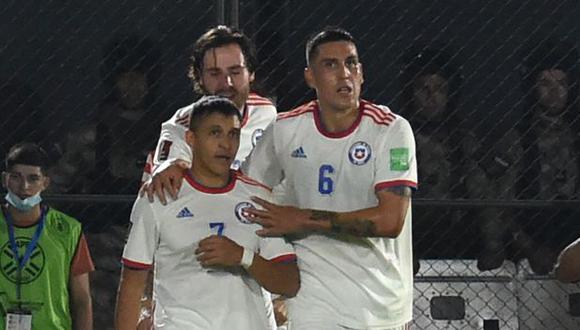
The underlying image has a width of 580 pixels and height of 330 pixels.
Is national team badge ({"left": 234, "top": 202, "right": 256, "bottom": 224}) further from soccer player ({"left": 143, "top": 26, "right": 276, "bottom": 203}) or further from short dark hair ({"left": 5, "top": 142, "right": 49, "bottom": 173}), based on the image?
short dark hair ({"left": 5, "top": 142, "right": 49, "bottom": 173})

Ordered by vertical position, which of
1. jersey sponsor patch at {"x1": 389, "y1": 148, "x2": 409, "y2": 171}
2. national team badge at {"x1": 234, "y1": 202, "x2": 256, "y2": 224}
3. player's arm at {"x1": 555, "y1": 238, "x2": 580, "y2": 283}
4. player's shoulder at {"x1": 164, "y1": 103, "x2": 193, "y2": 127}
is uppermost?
player's shoulder at {"x1": 164, "y1": 103, "x2": 193, "y2": 127}

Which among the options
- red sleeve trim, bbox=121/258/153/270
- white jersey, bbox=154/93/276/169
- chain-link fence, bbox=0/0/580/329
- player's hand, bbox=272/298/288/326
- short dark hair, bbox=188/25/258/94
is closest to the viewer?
red sleeve trim, bbox=121/258/153/270

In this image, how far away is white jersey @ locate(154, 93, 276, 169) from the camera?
16.8 ft

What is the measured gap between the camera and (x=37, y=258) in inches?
267

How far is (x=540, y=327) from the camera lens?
293 inches

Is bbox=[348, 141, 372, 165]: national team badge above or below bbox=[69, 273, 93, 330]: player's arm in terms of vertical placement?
above

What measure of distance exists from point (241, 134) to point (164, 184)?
768 millimetres

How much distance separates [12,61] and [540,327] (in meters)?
3.50

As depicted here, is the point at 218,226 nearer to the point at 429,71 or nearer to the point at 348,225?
the point at 348,225

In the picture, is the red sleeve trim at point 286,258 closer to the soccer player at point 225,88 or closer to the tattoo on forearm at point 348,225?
the tattoo on forearm at point 348,225

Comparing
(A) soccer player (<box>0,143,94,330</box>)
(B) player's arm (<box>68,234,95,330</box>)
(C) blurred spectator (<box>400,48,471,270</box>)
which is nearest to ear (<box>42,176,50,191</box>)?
(A) soccer player (<box>0,143,94,330</box>)

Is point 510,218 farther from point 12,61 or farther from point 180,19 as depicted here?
point 12,61

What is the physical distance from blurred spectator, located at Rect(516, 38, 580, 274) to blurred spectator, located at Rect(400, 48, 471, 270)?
38 centimetres

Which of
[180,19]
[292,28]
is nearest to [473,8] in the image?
[292,28]
